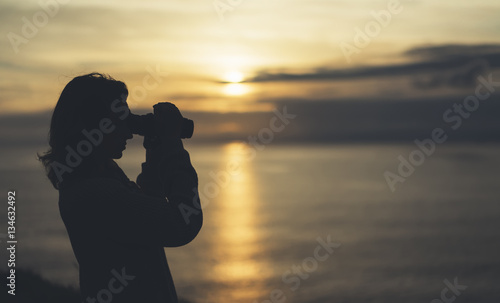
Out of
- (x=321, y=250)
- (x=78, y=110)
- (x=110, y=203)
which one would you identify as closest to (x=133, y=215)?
(x=110, y=203)

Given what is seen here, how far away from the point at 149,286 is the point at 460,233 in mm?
32567

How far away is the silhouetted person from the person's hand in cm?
7

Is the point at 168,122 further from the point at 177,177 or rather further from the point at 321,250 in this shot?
the point at 321,250

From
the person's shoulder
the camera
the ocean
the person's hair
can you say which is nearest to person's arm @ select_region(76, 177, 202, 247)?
the person's shoulder

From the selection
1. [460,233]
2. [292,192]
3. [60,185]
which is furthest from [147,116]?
[292,192]

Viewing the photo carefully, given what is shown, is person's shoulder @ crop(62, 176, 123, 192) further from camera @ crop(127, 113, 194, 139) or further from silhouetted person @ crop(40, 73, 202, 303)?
camera @ crop(127, 113, 194, 139)

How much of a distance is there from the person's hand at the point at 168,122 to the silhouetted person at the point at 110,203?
0.24 ft

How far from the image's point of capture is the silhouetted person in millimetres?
1775

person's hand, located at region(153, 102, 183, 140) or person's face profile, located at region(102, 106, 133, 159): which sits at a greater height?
person's hand, located at region(153, 102, 183, 140)

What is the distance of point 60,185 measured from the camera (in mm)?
1864

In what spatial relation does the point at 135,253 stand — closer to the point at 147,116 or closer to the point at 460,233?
the point at 147,116

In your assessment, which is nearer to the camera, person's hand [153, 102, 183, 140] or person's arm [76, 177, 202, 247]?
person's arm [76, 177, 202, 247]

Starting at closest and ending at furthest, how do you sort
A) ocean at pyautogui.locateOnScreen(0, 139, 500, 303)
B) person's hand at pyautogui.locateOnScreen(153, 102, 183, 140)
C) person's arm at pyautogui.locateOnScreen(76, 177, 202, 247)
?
person's arm at pyautogui.locateOnScreen(76, 177, 202, 247), person's hand at pyautogui.locateOnScreen(153, 102, 183, 140), ocean at pyautogui.locateOnScreen(0, 139, 500, 303)

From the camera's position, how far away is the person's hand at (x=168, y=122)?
1930 mm
